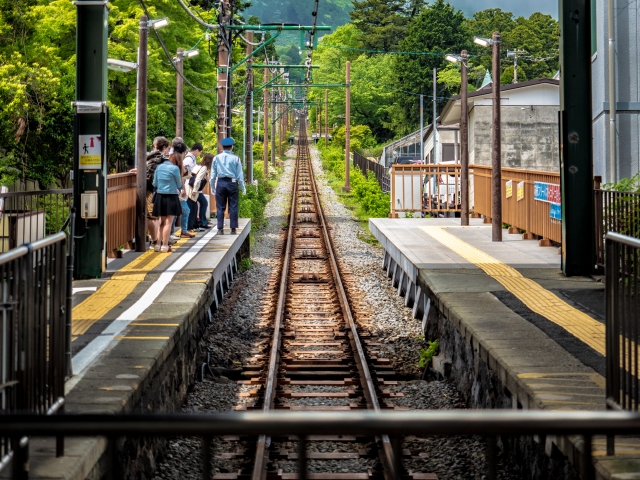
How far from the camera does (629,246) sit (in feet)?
17.2

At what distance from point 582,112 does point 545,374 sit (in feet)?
21.4

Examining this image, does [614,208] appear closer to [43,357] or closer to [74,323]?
[74,323]

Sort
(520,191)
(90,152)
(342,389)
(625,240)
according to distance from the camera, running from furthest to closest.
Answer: (520,191), (90,152), (342,389), (625,240)

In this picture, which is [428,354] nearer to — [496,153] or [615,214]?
[615,214]

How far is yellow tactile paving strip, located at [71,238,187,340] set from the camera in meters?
9.27

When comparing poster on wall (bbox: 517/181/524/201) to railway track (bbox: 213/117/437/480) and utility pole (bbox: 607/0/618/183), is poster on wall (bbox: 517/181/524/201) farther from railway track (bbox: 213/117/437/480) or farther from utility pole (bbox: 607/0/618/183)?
railway track (bbox: 213/117/437/480)

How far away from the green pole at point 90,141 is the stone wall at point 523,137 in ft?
91.8

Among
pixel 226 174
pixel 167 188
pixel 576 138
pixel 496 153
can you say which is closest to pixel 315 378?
pixel 576 138

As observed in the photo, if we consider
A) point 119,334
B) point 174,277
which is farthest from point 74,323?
point 174,277

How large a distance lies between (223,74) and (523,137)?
17457 millimetres

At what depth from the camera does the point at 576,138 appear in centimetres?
1264

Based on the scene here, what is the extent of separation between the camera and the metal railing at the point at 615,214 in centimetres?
1091

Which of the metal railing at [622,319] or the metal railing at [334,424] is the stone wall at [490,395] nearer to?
the metal railing at [622,319]

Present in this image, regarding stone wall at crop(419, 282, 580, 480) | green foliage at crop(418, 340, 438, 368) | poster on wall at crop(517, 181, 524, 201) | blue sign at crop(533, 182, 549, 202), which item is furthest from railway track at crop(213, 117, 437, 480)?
poster on wall at crop(517, 181, 524, 201)
